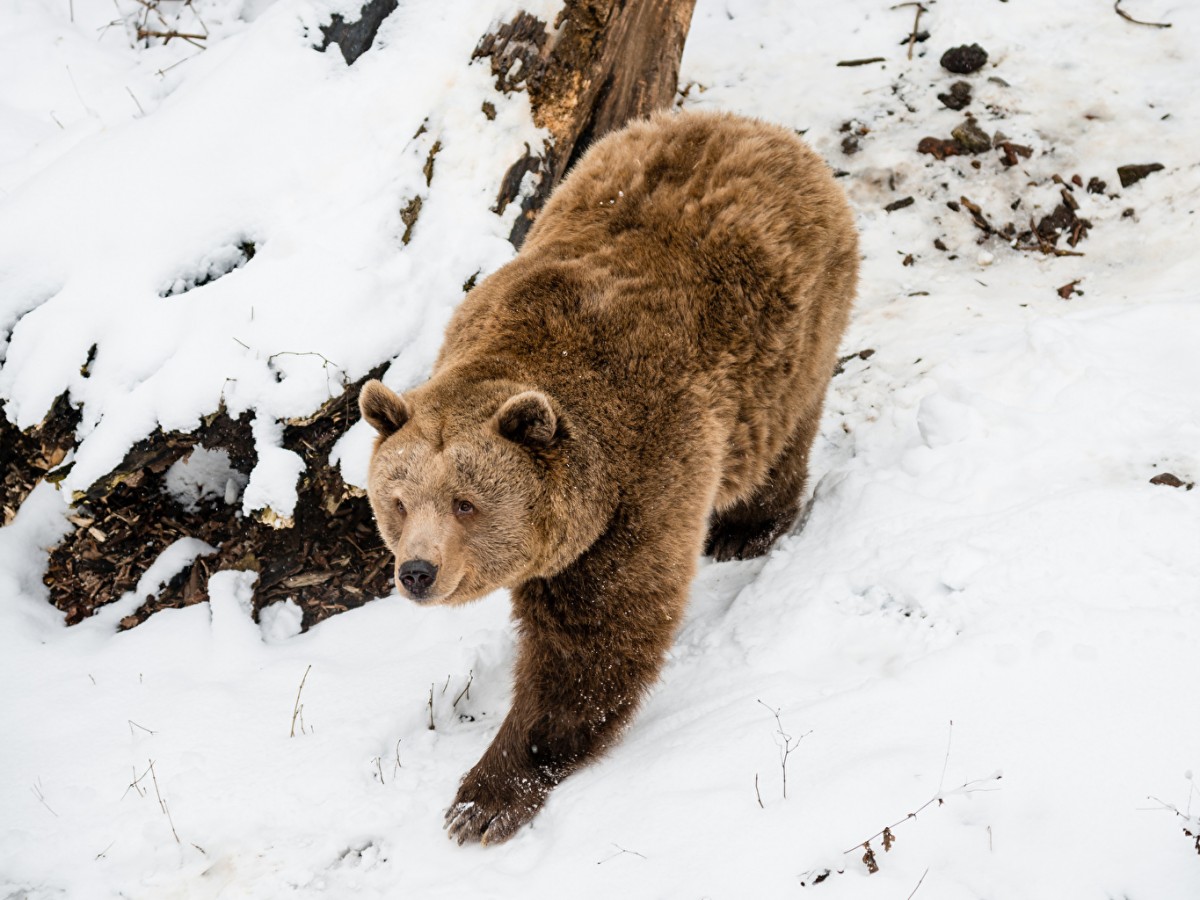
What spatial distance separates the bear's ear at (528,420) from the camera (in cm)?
389

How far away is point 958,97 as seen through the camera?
26.8ft

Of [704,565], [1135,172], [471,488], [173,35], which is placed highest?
[173,35]

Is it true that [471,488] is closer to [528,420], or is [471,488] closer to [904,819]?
[528,420]

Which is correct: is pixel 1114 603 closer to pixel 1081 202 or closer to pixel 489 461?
pixel 489 461

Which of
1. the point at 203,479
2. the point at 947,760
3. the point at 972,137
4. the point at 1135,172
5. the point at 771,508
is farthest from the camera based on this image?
the point at 972,137

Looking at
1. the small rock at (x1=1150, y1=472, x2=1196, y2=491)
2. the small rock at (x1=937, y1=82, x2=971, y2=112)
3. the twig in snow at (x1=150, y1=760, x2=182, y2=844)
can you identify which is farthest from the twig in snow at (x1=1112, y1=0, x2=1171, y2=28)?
the twig in snow at (x1=150, y1=760, x2=182, y2=844)

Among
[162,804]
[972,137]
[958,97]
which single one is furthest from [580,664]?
[958,97]

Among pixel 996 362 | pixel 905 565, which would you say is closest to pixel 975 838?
pixel 905 565

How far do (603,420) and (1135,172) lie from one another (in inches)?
205

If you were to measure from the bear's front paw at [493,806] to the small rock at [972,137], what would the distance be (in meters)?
6.11

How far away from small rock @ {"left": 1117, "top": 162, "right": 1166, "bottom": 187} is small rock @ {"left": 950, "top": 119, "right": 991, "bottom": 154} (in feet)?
3.43

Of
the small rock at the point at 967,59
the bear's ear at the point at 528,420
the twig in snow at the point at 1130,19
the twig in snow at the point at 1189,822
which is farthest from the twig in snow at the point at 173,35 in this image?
the twig in snow at the point at 1189,822

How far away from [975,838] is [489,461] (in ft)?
7.38

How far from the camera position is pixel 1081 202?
721 centimetres
